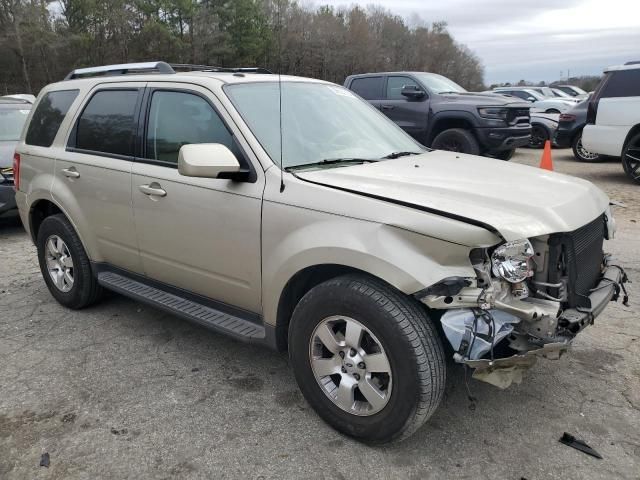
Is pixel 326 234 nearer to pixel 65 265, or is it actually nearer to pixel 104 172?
pixel 104 172

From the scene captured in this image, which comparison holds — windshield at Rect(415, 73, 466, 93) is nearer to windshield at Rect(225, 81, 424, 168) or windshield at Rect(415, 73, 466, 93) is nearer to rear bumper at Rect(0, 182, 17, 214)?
windshield at Rect(225, 81, 424, 168)

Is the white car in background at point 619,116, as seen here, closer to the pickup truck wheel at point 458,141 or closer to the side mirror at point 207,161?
the pickup truck wheel at point 458,141

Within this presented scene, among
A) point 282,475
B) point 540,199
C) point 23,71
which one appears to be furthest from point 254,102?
point 23,71

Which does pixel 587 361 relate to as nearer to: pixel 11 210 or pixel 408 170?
pixel 408 170

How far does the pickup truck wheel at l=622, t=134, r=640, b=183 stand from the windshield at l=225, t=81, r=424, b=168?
→ 23.6 feet

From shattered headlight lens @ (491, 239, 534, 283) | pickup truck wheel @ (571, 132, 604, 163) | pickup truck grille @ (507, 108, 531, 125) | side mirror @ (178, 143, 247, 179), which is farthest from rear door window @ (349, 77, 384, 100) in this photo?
shattered headlight lens @ (491, 239, 534, 283)

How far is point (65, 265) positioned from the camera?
4598mm

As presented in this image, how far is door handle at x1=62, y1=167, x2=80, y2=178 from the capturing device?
167 inches

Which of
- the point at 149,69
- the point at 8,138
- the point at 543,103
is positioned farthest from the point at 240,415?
the point at 543,103

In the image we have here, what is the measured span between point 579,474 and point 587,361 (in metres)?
1.22

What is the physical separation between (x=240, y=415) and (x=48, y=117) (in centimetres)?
317

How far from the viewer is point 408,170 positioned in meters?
3.24

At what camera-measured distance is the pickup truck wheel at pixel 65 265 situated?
14.5ft

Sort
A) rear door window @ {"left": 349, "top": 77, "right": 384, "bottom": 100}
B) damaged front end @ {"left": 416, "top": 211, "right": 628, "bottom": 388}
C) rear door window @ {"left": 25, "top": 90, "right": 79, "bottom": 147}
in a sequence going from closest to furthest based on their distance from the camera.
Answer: damaged front end @ {"left": 416, "top": 211, "right": 628, "bottom": 388}, rear door window @ {"left": 25, "top": 90, "right": 79, "bottom": 147}, rear door window @ {"left": 349, "top": 77, "right": 384, "bottom": 100}
